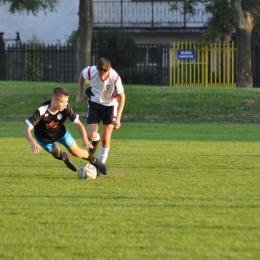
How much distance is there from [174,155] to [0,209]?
668cm

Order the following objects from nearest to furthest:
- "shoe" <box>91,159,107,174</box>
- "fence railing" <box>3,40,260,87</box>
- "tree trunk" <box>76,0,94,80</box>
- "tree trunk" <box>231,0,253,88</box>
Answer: "shoe" <box>91,159,107,174</box>
"tree trunk" <box>231,0,253,88</box>
"tree trunk" <box>76,0,94,80</box>
"fence railing" <box>3,40,260,87</box>

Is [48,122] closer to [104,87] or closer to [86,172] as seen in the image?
[86,172]

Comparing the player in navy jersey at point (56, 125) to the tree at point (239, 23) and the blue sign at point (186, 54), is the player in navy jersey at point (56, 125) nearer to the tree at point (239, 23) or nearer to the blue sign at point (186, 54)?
the tree at point (239, 23)

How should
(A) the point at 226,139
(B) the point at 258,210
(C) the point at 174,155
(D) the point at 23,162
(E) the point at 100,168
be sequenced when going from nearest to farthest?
1. (B) the point at 258,210
2. (E) the point at 100,168
3. (D) the point at 23,162
4. (C) the point at 174,155
5. (A) the point at 226,139

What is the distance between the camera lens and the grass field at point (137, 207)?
19.8 feet

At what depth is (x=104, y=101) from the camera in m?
11.5

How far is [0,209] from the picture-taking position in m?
7.95

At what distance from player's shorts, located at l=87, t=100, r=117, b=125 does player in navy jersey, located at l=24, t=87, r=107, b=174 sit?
859mm

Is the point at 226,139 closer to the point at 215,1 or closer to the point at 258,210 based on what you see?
the point at 258,210

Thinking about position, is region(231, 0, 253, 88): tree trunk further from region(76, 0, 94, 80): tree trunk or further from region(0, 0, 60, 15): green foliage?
region(0, 0, 60, 15): green foliage

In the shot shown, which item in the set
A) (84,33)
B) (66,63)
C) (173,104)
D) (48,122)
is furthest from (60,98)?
(66,63)

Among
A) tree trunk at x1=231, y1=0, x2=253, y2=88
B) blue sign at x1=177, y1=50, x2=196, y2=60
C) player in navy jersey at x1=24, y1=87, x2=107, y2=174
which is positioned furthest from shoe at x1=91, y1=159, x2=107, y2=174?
blue sign at x1=177, y1=50, x2=196, y2=60

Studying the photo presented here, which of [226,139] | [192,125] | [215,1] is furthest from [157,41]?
[226,139]

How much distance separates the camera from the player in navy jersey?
9.95m
